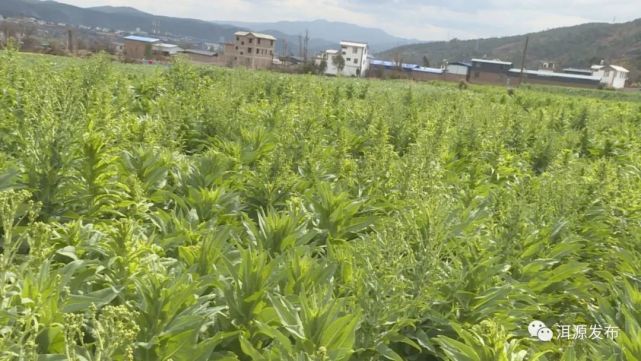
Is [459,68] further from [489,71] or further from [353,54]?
[353,54]

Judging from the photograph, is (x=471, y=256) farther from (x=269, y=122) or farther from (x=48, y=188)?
(x=269, y=122)

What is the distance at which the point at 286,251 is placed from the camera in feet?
13.0

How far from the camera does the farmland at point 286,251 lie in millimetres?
2855

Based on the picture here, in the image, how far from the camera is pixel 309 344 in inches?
113

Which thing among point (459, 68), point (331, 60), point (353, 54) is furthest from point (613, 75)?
point (331, 60)

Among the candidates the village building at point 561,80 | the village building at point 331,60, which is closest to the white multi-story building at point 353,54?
the village building at point 331,60

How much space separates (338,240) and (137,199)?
1805mm

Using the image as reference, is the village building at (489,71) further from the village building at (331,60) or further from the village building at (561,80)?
the village building at (331,60)

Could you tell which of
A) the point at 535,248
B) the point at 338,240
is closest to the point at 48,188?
the point at 338,240

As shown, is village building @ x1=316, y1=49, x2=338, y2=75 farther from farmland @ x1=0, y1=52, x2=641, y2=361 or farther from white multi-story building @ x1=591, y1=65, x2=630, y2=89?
farmland @ x1=0, y1=52, x2=641, y2=361

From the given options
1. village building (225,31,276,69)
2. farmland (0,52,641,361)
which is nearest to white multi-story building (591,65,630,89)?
village building (225,31,276,69)

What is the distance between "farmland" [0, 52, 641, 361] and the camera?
9.37 ft

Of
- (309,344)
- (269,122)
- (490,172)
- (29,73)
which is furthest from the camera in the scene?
(269,122)

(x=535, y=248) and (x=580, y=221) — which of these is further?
(x=580, y=221)
